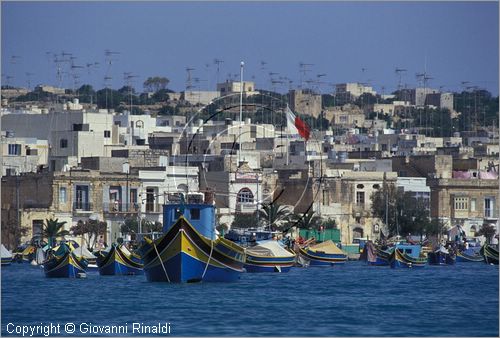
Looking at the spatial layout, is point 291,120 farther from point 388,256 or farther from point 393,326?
point 393,326

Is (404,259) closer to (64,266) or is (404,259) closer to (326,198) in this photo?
(326,198)

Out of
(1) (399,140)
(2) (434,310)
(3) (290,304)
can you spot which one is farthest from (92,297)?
(1) (399,140)

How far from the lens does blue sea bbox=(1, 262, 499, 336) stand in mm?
59062

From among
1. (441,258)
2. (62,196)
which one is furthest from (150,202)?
(441,258)

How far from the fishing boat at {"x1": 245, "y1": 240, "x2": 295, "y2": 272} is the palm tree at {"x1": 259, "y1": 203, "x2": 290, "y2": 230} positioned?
15.8 metres

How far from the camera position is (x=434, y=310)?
66250 millimetres

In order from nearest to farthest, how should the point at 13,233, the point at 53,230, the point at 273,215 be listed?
the point at 53,230
the point at 13,233
the point at 273,215

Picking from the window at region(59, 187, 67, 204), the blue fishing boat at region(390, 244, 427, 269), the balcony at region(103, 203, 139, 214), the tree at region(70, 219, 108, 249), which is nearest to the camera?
the blue fishing boat at region(390, 244, 427, 269)

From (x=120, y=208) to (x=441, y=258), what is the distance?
18.3 m

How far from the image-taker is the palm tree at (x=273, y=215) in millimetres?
113125

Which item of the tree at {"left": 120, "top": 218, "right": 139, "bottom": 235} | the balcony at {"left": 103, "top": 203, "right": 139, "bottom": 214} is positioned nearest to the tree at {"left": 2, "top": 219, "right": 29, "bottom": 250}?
the balcony at {"left": 103, "top": 203, "right": 139, "bottom": 214}

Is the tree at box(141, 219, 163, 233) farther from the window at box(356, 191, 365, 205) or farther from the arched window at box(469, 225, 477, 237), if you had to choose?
the arched window at box(469, 225, 477, 237)

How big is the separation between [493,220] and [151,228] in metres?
27.9

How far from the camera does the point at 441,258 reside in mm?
111312
